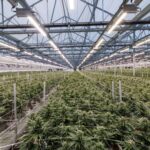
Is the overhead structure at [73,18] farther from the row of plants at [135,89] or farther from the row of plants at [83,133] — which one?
the row of plants at [83,133]

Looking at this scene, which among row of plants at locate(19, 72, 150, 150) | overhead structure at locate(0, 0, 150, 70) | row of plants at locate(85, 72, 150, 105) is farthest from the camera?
row of plants at locate(85, 72, 150, 105)

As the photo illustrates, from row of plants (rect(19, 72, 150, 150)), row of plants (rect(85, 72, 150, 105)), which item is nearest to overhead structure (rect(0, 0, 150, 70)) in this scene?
Result: row of plants (rect(85, 72, 150, 105))

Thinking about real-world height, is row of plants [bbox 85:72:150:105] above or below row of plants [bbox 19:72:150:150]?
above

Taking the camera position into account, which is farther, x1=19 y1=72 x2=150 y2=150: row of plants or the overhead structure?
the overhead structure

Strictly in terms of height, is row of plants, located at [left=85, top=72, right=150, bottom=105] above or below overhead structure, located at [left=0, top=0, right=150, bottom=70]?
below

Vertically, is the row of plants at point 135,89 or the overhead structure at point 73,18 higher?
the overhead structure at point 73,18

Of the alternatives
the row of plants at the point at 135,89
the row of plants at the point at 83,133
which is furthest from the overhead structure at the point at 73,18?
the row of plants at the point at 83,133

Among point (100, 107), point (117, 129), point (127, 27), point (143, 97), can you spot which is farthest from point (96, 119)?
point (127, 27)

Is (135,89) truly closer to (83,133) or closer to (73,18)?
(73,18)

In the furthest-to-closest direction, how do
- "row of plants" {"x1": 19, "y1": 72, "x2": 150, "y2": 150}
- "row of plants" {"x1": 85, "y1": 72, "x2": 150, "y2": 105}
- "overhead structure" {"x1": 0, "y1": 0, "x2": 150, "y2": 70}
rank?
1. "row of plants" {"x1": 85, "y1": 72, "x2": 150, "y2": 105}
2. "overhead structure" {"x1": 0, "y1": 0, "x2": 150, "y2": 70}
3. "row of plants" {"x1": 19, "y1": 72, "x2": 150, "y2": 150}

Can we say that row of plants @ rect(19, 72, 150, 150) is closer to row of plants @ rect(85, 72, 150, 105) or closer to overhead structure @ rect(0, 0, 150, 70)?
row of plants @ rect(85, 72, 150, 105)

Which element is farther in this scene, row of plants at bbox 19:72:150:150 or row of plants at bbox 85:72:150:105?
Result: row of plants at bbox 85:72:150:105

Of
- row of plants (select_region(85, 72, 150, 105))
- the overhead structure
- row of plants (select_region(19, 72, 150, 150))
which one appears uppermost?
the overhead structure

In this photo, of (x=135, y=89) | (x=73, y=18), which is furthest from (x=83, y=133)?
(x=73, y=18)
